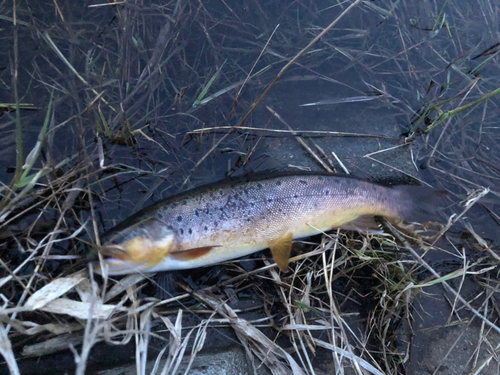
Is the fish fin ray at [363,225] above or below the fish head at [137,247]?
below

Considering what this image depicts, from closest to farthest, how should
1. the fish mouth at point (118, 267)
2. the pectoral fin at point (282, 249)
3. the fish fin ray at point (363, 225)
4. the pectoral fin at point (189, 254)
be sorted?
the fish mouth at point (118, 267)
the pectoral fin at point (189, 254)
the pectoral fin at point (282, 249)
the fish fin ray at point (363, 225)

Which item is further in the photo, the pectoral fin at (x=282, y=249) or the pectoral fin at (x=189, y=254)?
the pectoral fin at (x=282, y=249)

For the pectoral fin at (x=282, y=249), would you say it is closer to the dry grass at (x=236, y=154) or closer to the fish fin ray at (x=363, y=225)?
the dry grass at (x=236, y=154)

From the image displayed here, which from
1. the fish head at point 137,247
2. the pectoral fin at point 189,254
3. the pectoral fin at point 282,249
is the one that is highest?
the fish head at point 137,247

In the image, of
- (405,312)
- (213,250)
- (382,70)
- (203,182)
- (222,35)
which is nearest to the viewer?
(213,250)

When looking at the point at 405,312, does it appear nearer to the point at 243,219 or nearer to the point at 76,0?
the point at 243,219

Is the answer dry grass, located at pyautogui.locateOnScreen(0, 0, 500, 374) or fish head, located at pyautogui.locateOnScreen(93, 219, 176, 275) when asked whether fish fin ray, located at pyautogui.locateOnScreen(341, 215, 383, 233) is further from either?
fish head, located at pyautogui.locateOnScreen(93, 219, 176, 275)

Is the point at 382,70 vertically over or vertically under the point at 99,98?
under

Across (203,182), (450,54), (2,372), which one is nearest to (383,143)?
(450,54)

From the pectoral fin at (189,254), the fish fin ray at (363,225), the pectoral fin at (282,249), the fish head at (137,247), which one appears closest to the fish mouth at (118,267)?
the fish head at (137,247)
